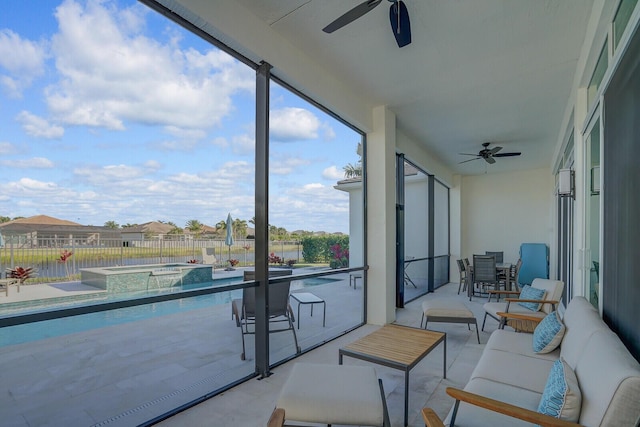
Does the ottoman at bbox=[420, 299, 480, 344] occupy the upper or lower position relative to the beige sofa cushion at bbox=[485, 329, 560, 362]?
lower

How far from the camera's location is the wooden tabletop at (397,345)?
255 cm

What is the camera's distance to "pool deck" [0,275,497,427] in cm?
238

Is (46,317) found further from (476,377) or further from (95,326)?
(476,377)

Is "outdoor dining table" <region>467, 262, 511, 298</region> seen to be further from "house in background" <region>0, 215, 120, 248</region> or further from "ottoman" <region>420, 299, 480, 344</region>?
"house in background" <region>0, 215, 120, 248</region>

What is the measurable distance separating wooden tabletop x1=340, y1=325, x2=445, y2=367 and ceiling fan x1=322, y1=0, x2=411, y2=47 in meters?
2.42

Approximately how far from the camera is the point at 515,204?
9.46 m

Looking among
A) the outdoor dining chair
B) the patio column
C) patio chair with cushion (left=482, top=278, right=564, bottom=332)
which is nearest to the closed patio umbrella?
the patio column

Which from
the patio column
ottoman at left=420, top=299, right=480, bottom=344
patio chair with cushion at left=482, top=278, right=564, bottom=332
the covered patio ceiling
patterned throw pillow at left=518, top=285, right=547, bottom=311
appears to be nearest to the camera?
the covered patio ceiling

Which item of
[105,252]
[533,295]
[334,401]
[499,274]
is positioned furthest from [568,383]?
[499,274]

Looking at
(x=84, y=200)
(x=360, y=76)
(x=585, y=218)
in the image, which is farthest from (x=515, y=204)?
(x=84, y=200)

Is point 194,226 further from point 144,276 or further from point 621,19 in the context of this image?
point 621,19

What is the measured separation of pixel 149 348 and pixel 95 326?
60 cm

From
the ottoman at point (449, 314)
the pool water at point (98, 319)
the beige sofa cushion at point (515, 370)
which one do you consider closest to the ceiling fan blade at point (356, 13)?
the pool water at point (98, 319)

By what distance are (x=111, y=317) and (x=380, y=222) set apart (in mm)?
3441
